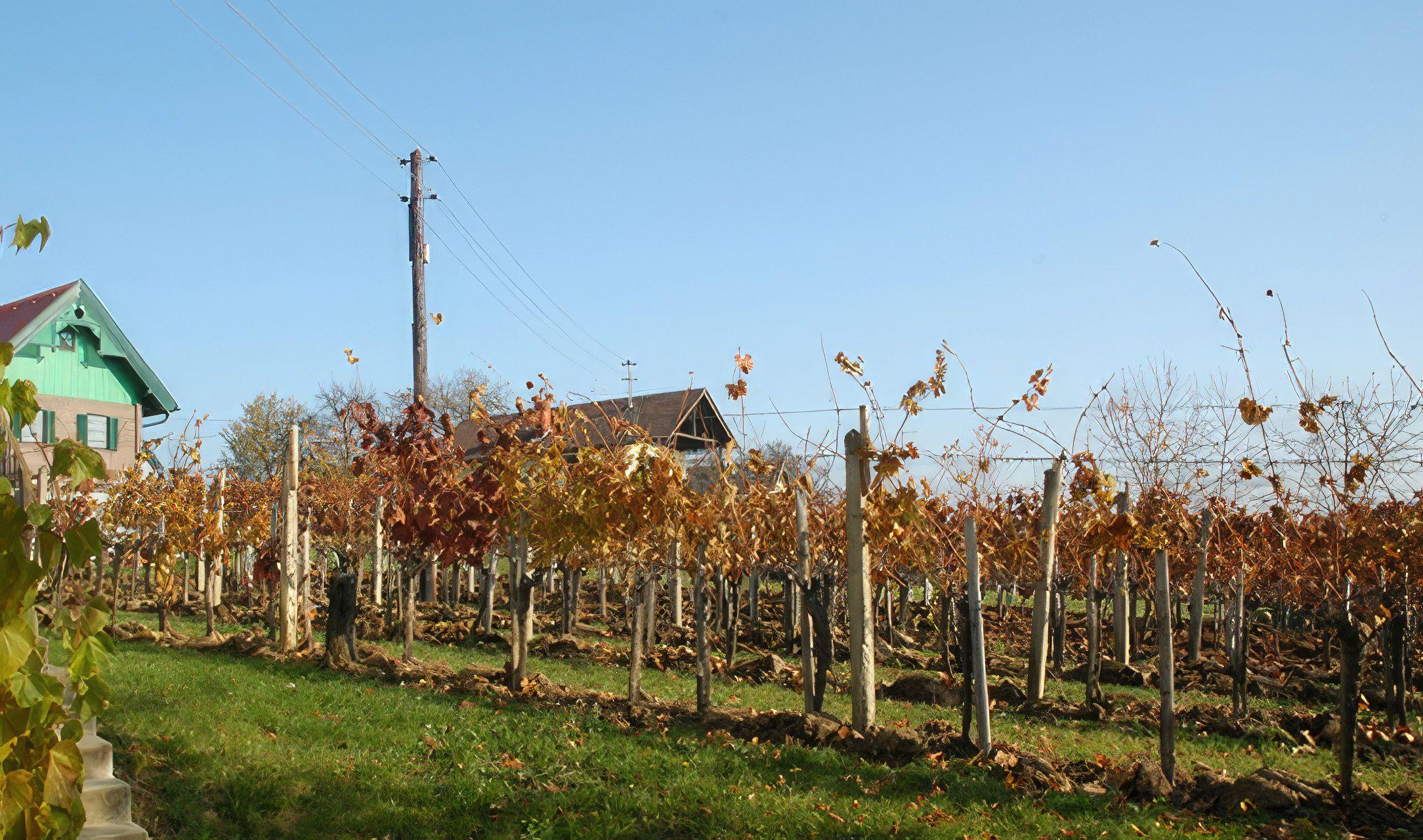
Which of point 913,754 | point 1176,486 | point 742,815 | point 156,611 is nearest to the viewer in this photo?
point 742,815

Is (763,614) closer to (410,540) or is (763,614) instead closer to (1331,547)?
(410,540)

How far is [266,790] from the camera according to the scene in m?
7.07

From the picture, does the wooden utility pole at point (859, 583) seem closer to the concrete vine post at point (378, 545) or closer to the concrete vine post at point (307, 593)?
the concrete vine post at point (307, 593)

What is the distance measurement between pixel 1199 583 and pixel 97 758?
8.86 metres

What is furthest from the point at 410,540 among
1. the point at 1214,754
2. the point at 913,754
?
the point at 1214,754

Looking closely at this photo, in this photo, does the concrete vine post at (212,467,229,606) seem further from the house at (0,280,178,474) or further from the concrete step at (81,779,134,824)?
the concrete step at (81,779,134,824)

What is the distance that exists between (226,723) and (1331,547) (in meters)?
10.2

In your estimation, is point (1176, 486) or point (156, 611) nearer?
point (1176, 486)

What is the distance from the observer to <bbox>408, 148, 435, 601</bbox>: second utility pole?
20969 millimetres

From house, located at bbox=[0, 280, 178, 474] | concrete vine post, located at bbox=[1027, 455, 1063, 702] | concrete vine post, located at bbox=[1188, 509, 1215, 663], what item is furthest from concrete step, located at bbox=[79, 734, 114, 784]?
house, located at bbox=[0, 280, 178, 474]

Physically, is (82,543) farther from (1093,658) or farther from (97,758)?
(1093,658)

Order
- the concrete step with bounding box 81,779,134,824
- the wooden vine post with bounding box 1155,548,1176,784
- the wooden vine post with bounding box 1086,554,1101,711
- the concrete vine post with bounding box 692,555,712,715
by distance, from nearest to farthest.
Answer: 1. the concrete step with bounding box 81,779,134,824
2. the wooden vine post with bounding box 1155,548,1176,784
3. the concrete vine post with bounding box 692,555,712,715
4. the wooden vine post with bounding box 1086,554,1101,711

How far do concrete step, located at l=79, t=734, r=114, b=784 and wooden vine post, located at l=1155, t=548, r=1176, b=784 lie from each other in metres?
7.04

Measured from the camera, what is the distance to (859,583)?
908 centimetres
